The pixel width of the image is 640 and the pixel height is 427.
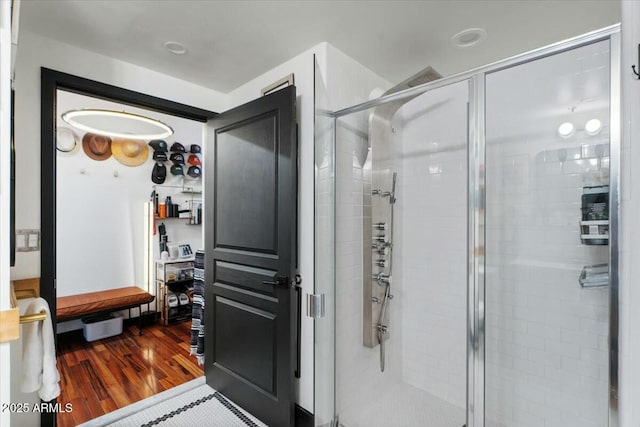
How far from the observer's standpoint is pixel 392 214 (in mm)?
2365

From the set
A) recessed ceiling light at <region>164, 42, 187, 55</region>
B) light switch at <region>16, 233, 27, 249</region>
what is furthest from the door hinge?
recessed ceiling light at <region>164, 42, 187, 55</region>

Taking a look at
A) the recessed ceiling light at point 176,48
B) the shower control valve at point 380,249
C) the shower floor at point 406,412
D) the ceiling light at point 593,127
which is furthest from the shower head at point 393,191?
the recessed ceiling light at point 176,48

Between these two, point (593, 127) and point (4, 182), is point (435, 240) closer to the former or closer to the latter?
point (593, 127)

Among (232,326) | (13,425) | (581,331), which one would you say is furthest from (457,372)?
(13,425)

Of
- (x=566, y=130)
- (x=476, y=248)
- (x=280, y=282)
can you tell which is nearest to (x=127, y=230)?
(x=280, y=282)

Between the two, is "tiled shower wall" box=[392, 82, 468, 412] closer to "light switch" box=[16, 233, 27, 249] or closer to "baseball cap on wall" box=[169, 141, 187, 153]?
"light switch" box=[16, 233, 27, 249]

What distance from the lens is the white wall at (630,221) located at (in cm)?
71

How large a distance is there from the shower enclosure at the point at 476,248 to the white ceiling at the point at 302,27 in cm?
21

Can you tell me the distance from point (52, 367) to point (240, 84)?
2.13 metres

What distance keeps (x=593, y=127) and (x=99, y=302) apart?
4.34 meters

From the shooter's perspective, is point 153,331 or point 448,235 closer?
A: point 448,235

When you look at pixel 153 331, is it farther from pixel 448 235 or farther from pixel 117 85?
pixel 448 235

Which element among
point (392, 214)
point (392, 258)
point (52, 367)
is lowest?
point (52, 367)

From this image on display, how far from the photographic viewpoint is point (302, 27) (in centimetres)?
175
